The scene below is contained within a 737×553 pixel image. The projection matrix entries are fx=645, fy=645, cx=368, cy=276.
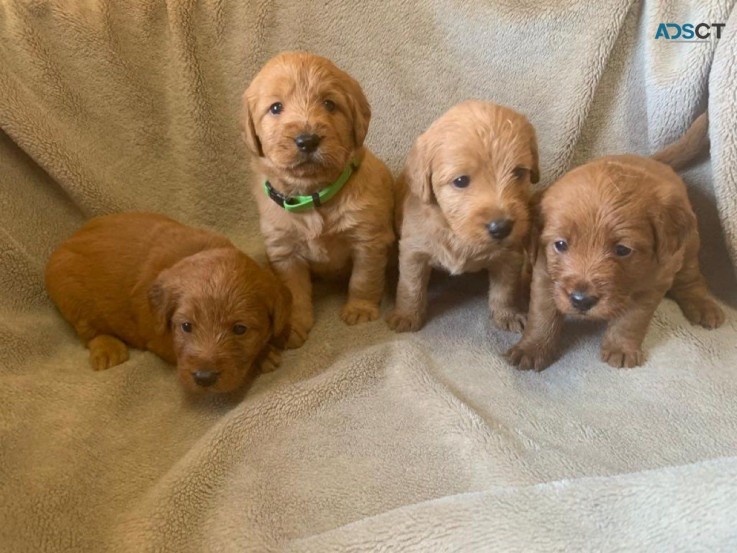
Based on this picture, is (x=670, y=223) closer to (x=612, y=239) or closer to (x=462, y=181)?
(x=612, y=239)

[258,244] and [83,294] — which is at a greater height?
[83,294]

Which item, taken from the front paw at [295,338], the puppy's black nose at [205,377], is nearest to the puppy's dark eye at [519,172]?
the front paw at [295,338]

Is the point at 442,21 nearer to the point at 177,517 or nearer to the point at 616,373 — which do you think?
the point at 616,373

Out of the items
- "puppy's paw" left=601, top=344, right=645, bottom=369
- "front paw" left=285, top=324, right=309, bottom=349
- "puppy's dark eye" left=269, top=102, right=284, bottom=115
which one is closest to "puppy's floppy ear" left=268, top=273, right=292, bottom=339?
"front paw" left=285, top=324, right=309, bottom=349

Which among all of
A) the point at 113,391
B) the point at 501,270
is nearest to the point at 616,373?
the point at 501,270

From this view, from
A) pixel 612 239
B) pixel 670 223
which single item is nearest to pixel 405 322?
pixel 612 239

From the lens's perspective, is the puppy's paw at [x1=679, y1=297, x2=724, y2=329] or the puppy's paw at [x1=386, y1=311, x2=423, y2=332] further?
the puppy's paw at [x1=386, y1=311, x2=423, y2=332]

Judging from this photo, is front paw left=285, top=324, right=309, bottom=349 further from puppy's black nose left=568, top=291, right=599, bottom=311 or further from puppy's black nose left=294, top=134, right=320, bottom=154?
puppy's black nose left=568, top=291, right=599, bottom=311
